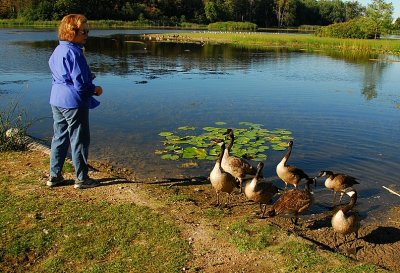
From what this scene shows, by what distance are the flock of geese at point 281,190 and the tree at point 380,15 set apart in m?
67.4

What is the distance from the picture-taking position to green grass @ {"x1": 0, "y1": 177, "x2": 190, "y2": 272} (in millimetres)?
5762

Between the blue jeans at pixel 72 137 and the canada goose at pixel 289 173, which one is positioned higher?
the blue jeans at pixel 72 137

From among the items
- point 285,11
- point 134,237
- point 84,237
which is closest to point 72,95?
point 84,237

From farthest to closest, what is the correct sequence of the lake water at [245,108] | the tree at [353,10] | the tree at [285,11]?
1. the tree at [353,10]
2. the tree at [285,11]
3. the lake water at [245,108]

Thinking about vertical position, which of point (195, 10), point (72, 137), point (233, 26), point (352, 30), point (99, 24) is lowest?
point (72, 137)

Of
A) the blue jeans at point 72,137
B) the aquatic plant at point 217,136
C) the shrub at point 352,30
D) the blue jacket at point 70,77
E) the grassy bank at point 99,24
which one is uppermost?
the grassy bank at point 99,24

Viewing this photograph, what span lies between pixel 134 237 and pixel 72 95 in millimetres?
2859

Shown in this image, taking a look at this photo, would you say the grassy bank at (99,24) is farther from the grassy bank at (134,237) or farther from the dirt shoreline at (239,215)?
the grassy bank at (134,237)

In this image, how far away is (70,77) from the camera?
290 inches

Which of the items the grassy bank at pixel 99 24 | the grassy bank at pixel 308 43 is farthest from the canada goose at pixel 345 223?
the grassy bank at pixel 99 24

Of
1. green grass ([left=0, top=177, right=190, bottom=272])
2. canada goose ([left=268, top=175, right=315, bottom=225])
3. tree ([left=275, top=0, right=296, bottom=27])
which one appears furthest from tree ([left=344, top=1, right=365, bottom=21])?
green grass ([left=0, top=177, right=190, bottom=272])

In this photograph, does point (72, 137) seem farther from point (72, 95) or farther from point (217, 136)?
point (217, 136)

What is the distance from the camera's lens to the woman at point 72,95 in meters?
7.23

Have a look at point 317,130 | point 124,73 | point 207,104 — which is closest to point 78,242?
point 317,130
